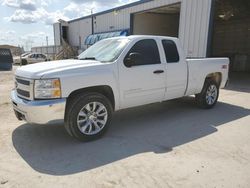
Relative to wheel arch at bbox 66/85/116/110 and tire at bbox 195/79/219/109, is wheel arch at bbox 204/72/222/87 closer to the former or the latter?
tire at bbox 195/79/219/109

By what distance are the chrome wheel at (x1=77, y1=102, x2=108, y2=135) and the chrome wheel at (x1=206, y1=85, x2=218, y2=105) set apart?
3.56 meters

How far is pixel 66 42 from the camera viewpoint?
1235 inches

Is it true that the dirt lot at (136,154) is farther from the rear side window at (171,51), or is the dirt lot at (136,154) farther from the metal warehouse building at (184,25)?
the metal warehouse building at (184,25)

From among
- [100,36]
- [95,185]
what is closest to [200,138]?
[95,185]

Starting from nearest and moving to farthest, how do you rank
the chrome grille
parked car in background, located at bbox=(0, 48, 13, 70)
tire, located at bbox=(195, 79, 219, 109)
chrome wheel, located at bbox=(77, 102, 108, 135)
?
the chrome grille
chrome wheel, located at bbox=(77, 102, 108, 135)
tire, located at bbox=(195, 79, 219, 109)
parked car in background, located at bbox=(0, 48, 13, 70)

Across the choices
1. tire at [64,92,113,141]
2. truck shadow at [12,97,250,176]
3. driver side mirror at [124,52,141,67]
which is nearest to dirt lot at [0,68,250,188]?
truck shadow at [12,97,250,176]

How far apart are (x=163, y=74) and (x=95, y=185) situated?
307 cm

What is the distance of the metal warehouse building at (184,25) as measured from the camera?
39.8 feet

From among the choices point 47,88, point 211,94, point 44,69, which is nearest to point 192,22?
point 211,94

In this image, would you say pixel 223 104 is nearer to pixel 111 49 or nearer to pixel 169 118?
pixel 169 118

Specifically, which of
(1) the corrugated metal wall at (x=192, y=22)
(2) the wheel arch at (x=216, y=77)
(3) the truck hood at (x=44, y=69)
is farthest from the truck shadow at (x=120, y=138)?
(1) the corrugated metal wall at (x=192, y=22)

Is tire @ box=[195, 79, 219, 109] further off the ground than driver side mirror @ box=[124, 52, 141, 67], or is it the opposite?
driver side mirror @ box=[124, 52, 141, 67]

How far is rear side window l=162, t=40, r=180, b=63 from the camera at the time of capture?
5.57 m

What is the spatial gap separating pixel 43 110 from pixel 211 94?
4905mm
